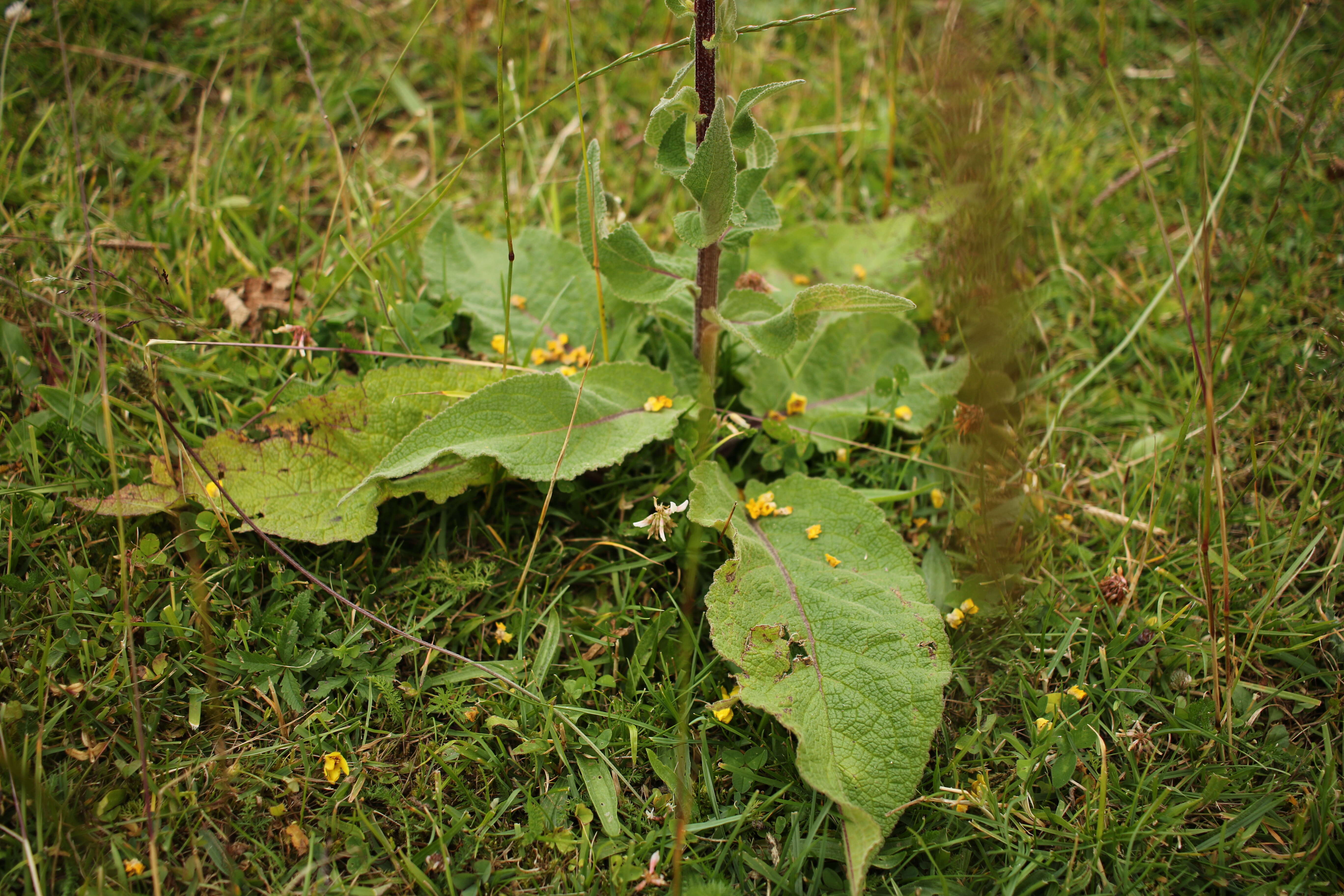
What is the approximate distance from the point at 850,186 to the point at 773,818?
238 centimetres

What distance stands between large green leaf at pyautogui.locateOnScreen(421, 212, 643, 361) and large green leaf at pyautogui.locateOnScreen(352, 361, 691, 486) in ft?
1.00

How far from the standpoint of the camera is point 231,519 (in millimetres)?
2191

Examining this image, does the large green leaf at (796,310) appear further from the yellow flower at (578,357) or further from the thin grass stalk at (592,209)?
the yellow flower at (578,357)

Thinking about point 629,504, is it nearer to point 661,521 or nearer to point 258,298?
point 661,521

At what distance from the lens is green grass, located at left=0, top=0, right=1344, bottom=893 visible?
1.82 m

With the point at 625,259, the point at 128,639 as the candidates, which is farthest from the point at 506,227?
the point at 128,639

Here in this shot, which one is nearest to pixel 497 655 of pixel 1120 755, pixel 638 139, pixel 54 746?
pixel 54 746

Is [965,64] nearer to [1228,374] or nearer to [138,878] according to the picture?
[1228,374]

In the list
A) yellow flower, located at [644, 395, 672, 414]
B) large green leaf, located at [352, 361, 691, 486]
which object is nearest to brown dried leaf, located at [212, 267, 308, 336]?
large green leaf, located at [352, 361, 691, 486]

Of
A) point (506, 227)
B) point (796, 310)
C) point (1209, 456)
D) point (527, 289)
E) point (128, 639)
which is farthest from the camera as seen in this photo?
point (506, 227)

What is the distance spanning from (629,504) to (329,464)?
0.81m

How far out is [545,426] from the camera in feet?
7.20

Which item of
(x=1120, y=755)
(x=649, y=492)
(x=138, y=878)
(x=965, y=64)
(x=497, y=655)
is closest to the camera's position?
(x=138, y=878)

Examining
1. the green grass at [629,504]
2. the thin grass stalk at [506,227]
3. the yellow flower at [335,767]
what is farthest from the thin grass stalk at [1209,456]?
the yellow flower at [335,767]
